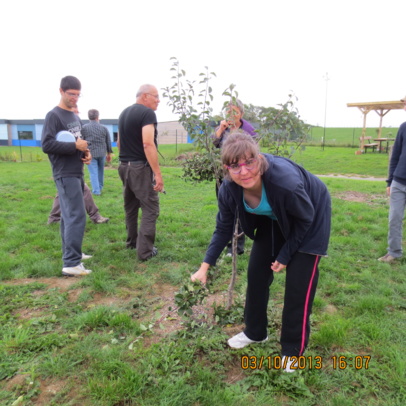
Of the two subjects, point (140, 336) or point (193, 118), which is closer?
point (140, 336)

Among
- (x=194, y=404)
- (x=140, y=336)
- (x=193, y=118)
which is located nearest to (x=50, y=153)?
(x=193, y=118)

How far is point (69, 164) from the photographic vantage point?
151 inches

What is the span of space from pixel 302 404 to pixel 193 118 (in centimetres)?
230

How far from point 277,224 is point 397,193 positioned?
2780 mm

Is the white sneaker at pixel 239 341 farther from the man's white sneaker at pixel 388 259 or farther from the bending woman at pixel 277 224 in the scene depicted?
the man's white sneaker at pixel 388 259

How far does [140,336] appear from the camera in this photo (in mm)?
2781

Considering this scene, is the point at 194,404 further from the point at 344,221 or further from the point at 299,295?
the point at 344,221

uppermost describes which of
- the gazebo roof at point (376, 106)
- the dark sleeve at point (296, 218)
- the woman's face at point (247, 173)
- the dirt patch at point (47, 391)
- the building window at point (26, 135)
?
the gazebo roof at point (376, 106)

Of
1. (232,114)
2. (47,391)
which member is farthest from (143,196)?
(47,391)

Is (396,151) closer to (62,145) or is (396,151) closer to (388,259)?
(388,259)

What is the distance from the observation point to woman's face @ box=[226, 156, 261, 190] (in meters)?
1.94

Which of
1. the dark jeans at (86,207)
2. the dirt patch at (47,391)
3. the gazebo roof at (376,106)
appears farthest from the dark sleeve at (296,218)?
the gazebo roof at (376,106)

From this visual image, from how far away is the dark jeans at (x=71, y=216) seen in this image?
385 cm

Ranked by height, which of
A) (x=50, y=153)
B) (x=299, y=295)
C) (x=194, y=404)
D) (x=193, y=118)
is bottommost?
(x=194, y=404)
